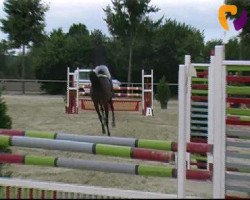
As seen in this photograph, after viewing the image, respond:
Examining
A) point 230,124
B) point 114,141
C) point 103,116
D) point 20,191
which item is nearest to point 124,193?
point 114,141

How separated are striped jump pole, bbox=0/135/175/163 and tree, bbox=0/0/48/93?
1277 inches

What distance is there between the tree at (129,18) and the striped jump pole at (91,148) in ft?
107

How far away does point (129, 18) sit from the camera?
37.7 metres

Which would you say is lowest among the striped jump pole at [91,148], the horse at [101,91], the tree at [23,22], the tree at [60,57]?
the striped jump pole at [91,148]

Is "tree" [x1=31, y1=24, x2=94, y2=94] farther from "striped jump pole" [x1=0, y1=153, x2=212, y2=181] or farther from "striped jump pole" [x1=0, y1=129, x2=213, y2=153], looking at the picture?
"striped jump pole" [x1=0, y1=153, x2=212, y2=181]

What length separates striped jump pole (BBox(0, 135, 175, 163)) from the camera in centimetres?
386

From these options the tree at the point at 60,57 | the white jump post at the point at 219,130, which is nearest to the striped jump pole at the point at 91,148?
the white jump post at the point at 219,130

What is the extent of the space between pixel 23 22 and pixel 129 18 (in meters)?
7.30

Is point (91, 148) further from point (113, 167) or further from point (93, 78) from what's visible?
point (93, 78)

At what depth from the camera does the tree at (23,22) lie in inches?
1427

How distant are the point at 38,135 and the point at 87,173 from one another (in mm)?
2620

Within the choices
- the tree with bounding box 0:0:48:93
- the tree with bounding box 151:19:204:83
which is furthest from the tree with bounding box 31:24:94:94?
the tree with bounding box 151:19:204:83

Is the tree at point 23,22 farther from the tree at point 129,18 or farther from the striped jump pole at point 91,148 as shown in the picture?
the striped jump pole at point 91,148

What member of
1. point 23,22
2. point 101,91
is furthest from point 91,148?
point 23,22
